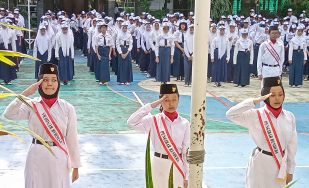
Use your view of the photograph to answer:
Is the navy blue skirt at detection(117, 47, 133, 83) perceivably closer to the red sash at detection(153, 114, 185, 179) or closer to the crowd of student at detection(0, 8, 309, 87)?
the crowd of student at detection(0, 8, 309, 87)

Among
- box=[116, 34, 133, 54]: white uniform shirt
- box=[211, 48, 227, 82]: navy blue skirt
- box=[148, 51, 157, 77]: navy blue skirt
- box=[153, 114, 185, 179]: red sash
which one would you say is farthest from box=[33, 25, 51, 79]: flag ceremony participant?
box=[153, 114, 185, 179]: red sash

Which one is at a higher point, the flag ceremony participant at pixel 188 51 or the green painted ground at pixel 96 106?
the flag ceremony participant at pixel 188 51

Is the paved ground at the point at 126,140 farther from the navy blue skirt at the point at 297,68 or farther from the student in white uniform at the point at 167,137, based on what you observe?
the student in white uniform at the point at 167,137

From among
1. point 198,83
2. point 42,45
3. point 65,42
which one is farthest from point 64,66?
point 198,83

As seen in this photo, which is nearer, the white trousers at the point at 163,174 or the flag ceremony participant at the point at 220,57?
the white trousers at the point at 163,174

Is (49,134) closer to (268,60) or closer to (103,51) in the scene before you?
(268,60)

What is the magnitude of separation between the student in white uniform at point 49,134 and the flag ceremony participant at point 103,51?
29.2 feet

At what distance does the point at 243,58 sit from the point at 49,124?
1030 centimetres

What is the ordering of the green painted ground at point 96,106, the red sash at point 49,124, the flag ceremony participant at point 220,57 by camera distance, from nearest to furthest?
the red sash at point 49,124 → the green painted ground at point 96,106 → the flag ceremony participant at point 220,57

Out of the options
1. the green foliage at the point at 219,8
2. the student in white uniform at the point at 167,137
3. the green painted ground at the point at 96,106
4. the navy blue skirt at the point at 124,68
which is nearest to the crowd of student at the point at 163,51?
the navy blue skirt at the point at 124,68

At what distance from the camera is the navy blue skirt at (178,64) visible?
14.7 meters

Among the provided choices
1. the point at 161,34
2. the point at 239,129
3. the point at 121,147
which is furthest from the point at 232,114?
the point at 161,34

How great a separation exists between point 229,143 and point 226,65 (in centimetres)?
605

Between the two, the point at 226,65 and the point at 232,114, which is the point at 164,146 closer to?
the point at 232,114
